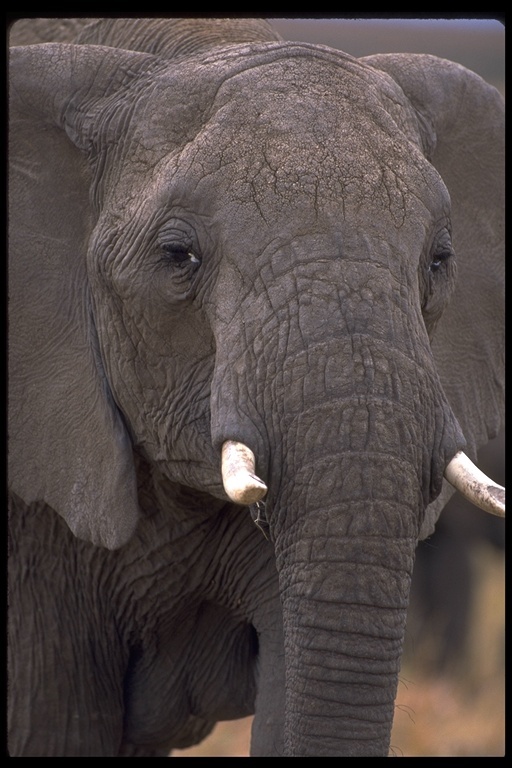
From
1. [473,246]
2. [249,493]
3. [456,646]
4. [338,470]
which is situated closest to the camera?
[249,493]

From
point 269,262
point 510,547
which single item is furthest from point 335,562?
point 510,547

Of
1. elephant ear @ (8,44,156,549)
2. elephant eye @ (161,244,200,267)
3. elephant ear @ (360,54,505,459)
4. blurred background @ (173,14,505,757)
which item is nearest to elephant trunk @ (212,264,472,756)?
elephant eye @ (161,244,200,267)

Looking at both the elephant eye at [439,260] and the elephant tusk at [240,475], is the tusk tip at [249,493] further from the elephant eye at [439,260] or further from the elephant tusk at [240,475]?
the elephant eye at [439,260]

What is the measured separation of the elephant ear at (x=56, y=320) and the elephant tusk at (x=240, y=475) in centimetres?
47

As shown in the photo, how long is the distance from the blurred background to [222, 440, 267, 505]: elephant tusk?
9.58 ft

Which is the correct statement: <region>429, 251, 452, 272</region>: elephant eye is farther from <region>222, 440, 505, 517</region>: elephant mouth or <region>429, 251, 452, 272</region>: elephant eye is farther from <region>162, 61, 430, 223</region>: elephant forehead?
<region>222, 440, 505, 517</region>: elephant mouth

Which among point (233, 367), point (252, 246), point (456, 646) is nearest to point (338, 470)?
point (233, 367)

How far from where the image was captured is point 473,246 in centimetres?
318

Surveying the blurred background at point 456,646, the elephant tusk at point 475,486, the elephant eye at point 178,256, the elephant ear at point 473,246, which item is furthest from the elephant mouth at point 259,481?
the blurred background at point 456,646

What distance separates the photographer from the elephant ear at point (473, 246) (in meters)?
3.07

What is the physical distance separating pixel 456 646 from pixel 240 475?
4.21m

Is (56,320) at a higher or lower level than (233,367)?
higher

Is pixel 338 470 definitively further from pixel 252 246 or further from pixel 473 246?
pixel 473 246

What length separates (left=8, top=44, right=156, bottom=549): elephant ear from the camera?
2838mm
